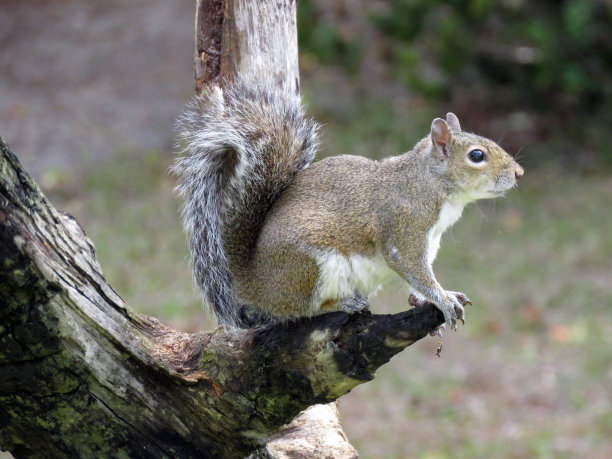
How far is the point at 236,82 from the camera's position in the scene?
2.06m

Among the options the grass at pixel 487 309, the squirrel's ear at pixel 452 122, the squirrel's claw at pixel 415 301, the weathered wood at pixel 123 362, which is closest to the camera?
the weathered wood at pixel 123 362

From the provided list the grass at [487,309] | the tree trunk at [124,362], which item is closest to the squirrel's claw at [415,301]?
the tree trunk at [124,362]

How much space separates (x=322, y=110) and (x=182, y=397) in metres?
4.51

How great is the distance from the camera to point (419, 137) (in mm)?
5539

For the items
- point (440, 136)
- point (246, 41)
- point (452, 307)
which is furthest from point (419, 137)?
point (452, 307)

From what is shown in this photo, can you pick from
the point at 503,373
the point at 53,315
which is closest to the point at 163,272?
the point at 503,373

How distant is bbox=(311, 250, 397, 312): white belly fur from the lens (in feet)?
6.19

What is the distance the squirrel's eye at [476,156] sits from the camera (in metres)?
1.92

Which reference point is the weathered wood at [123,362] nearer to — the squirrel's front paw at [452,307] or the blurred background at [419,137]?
the squirrel's front paw at [452,307]

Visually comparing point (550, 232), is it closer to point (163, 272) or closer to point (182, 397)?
point (163, 272)

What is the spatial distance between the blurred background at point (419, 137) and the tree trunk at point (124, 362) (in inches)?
61.7

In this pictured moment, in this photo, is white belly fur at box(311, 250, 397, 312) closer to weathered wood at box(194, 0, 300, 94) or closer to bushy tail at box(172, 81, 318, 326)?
bushy tail at box(172, 81, 318, 326)

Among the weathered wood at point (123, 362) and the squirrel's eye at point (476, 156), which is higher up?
the squirrel's eye at point (476, 156)

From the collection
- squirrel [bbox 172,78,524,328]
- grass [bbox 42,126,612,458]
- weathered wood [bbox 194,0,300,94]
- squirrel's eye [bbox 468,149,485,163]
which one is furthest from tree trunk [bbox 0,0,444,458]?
grass [bbox 42,126,612,458]
